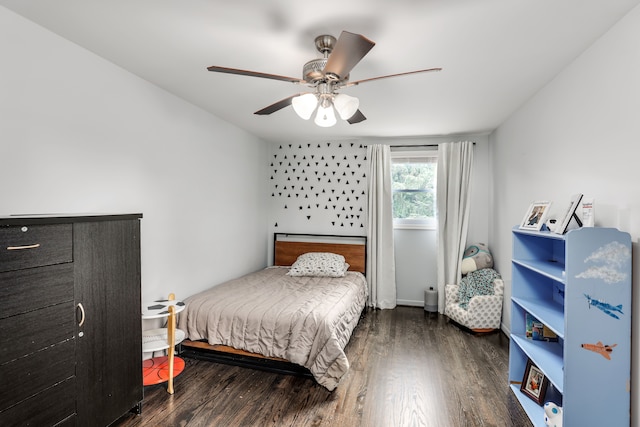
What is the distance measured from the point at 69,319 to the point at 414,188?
4.25 m

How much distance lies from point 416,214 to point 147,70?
148 inches

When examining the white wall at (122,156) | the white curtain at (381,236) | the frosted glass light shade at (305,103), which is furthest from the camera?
the white curtain at (381,236)

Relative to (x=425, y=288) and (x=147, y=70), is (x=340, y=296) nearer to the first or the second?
(x=425, y=288)

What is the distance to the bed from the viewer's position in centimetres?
270

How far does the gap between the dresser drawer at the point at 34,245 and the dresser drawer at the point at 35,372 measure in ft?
1.44

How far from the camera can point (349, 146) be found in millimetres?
5047

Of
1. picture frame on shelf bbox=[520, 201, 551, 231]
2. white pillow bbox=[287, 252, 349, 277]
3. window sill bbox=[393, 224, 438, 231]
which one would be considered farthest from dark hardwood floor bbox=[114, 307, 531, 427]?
window sill bbox=[393, 224, 438, 231]

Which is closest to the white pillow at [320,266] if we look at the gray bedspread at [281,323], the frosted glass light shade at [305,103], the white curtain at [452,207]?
the gray bedspread at [281,323]

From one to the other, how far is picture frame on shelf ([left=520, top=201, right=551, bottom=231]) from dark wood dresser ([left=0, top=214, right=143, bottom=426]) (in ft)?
9.06

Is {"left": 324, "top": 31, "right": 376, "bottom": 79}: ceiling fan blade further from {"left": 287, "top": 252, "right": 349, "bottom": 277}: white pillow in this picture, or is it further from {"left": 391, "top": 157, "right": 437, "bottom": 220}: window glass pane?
{"left": 391, "top": 157, "right": 437, "bottom": 220}: window glass pane

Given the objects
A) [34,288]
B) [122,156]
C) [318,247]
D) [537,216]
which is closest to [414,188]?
[318,247]

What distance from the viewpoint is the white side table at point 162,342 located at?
256 cm

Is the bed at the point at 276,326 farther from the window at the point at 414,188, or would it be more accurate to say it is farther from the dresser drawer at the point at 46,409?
the window at the point at 414,188

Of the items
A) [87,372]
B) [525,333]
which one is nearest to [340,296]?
[525,333]
